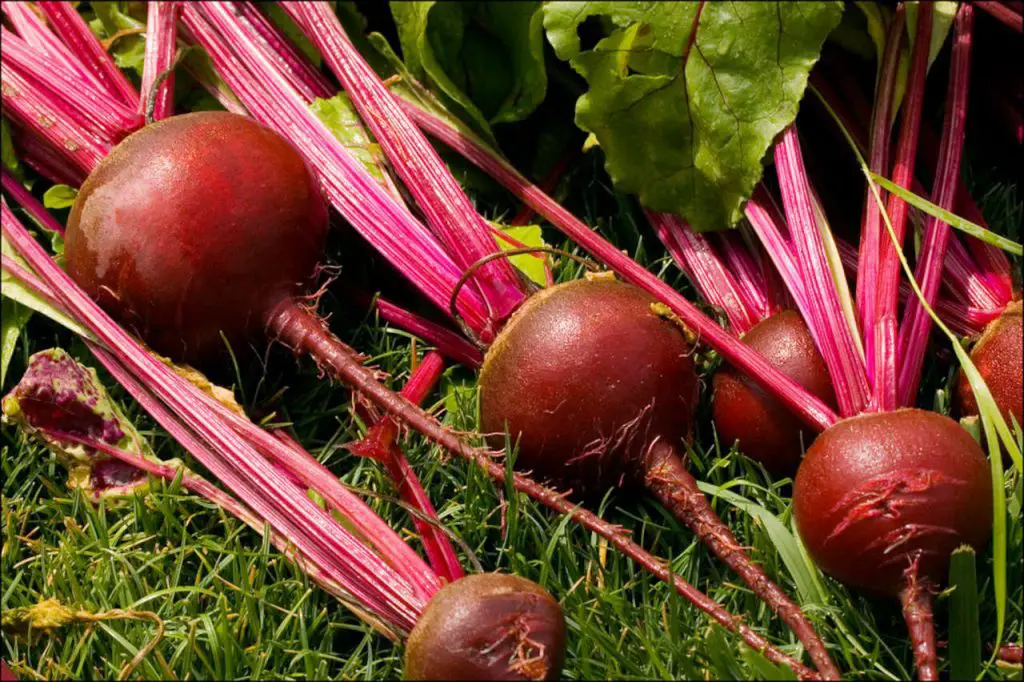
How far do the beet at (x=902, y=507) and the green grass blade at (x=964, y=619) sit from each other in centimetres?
5

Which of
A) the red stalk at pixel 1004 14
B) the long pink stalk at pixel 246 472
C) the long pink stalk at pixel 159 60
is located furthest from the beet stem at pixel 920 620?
the long pink stalk at pixel 159 60

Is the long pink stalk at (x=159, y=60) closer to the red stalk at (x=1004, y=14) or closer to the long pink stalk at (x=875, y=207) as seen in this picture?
the long pink stalk at (x=875, y=207)

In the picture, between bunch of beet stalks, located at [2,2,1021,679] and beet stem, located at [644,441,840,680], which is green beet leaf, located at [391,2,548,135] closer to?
bunch of beet stalks, located at [2,2,1021,679]

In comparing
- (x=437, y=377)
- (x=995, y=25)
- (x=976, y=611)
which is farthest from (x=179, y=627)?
(x=995, y=25)

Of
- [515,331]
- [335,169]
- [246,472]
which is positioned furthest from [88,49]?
[515,331]

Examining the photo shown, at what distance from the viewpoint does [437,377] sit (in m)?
2.52

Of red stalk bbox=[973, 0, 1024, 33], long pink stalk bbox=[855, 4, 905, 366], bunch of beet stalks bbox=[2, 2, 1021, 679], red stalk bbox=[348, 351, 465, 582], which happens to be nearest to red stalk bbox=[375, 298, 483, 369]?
bunch of beet stalks bbox=[2, 2, 1021, 679]

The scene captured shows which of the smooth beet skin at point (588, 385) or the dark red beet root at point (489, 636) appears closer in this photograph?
the dark red beet root at point (489, 636)

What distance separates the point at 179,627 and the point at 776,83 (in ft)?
5.64

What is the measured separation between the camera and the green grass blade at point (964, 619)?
1805 millimetres

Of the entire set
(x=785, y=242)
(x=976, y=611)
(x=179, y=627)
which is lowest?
(x=179, y=627)

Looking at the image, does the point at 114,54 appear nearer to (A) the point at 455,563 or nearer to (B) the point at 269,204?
(B) the point at 269,204

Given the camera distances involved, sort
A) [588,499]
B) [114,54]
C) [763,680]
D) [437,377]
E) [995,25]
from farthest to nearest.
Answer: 1. [114,54]
2. [995,25]
3. [437,377]
4. [588,499]
5. [763,680]

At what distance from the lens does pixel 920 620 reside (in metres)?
1.83
